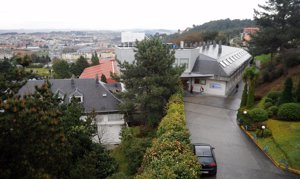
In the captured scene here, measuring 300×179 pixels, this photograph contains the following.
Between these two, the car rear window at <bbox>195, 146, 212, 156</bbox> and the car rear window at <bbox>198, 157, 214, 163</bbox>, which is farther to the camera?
the car rear window at <bbox>195, 146, 212, 156</bbox>

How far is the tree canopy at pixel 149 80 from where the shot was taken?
78.7 feet

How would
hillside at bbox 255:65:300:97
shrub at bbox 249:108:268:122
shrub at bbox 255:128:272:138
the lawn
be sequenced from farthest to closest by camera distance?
hillside at bbox 255:65:300:97 → shrub at bbox 249:108:268:122 → shrub at bbox 255:128:272:138 → the lawn

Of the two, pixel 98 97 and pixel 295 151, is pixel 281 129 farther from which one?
pixel 98 97

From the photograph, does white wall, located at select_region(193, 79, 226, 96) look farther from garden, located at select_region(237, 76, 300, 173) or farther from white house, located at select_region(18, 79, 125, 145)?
white house, located at select_region(18, 79, 125, 145)

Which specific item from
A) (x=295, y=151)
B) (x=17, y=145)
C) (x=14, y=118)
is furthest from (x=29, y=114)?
(x=295, y=151)

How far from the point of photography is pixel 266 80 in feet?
113

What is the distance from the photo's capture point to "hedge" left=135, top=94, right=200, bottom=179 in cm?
1106

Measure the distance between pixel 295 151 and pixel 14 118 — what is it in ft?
53.4

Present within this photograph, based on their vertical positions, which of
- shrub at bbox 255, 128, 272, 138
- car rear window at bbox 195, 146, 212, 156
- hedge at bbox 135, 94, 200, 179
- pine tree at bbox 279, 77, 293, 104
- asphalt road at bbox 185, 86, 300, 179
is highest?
pine tree at bbox 279, 77, 293, 104

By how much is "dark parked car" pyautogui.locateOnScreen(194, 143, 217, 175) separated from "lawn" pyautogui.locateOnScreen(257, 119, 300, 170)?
184 inches

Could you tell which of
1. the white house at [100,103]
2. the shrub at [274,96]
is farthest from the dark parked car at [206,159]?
the white house at [100,103]

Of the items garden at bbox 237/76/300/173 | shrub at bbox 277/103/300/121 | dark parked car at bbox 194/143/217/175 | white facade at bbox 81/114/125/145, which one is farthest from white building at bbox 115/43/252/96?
dark parked car at bbox 194/143/217/175

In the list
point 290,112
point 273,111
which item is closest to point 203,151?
point 290,112

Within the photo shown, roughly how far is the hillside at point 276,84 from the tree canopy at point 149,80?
37.1ft
